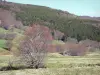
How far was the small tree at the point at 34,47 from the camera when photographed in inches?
1644

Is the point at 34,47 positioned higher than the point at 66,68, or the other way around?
the point at 34,47

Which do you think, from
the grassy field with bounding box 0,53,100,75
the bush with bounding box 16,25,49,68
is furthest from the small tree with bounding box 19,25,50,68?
the grassy field with bounding box 0,53,100,75

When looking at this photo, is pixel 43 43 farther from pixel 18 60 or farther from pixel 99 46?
pixel 99 46

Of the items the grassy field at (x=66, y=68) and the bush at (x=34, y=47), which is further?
the bush at (x=34, y=47)

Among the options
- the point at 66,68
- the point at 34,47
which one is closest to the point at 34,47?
the point at 34,47

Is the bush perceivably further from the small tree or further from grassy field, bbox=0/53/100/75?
grassy field, bbox=0/53/100/75

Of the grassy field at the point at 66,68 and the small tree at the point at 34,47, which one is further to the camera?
the small tree at the point at 34,47

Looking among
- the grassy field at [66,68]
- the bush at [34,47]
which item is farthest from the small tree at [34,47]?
the grassy field at [66,68]

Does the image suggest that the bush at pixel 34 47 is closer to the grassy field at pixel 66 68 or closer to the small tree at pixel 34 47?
the small tree at pixel 34 47

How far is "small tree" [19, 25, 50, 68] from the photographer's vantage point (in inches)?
1644

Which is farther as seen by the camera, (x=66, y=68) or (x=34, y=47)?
(x=34, y=47)

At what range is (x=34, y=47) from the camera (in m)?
42.7

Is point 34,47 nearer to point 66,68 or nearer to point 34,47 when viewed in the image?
point 34,47

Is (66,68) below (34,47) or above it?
below
